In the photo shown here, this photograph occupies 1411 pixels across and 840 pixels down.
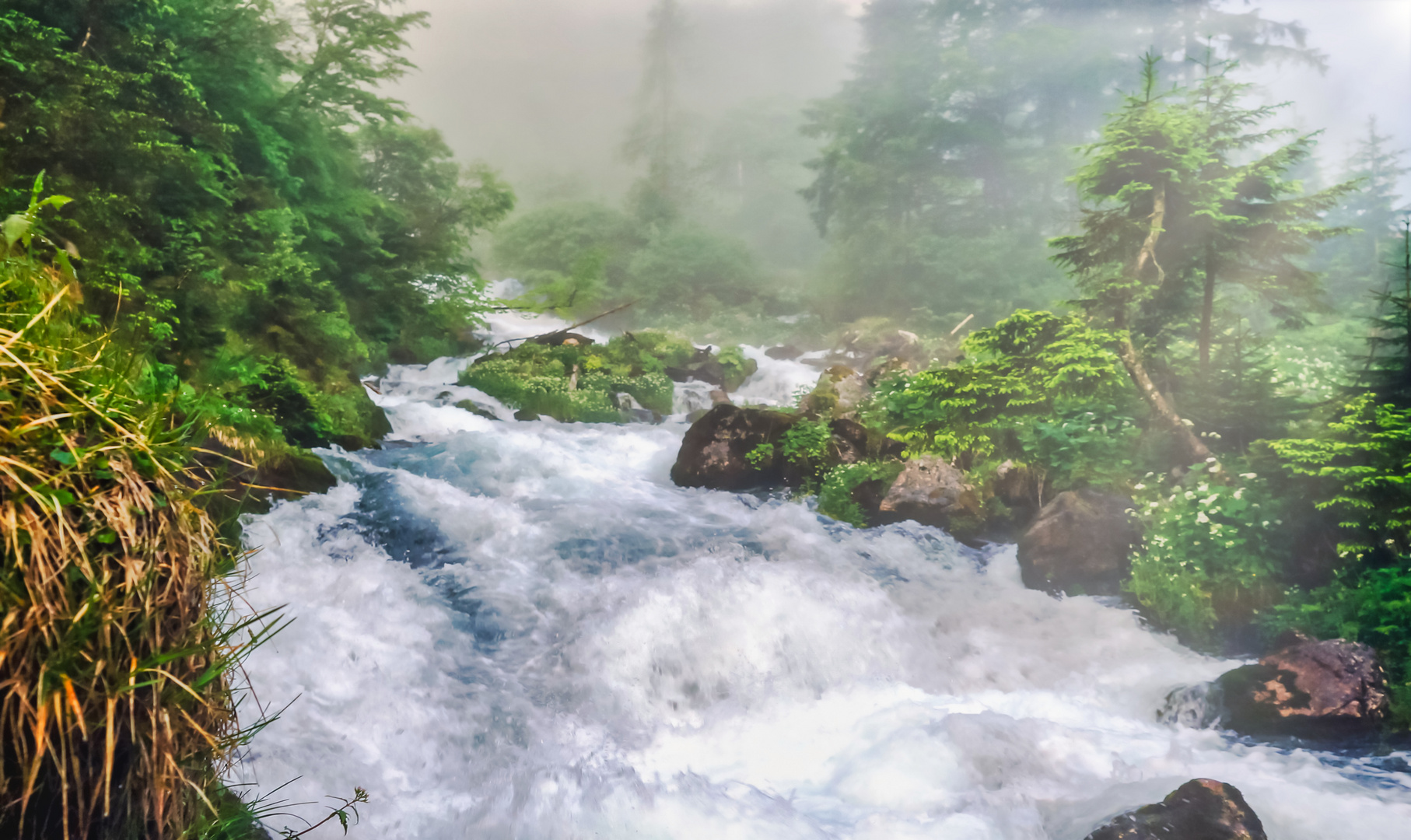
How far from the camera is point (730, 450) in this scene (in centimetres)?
963

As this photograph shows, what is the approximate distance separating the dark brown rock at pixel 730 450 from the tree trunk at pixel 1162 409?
4.39 meters

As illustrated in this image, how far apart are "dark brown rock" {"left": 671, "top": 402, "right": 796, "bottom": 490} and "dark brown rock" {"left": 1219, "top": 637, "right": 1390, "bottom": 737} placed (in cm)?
572

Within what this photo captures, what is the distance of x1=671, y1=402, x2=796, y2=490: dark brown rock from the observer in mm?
9461

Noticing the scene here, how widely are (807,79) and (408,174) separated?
1119 inches

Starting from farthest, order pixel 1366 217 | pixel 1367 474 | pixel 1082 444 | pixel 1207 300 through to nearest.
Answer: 1. pixel 1366 217
2. pixel 1207 300
3. pixel 1082 444
4. pixel 1367 474

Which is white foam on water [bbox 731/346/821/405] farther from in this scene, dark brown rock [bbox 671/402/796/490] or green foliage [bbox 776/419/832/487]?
green foliage [bbox 776/419/832/487]

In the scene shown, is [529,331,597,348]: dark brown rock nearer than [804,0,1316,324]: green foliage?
Yes

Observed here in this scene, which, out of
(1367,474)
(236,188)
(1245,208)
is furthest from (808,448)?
(236,188)

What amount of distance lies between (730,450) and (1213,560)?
5753 mm

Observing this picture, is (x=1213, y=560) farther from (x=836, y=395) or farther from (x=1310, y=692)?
(x=836, y=395)

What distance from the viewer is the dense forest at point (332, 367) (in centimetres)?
153

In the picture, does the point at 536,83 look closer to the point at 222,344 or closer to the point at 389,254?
the point at 389,254

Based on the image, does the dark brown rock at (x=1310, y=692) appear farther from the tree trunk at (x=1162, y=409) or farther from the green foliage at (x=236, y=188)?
the green foliage at (x=236, y=188)

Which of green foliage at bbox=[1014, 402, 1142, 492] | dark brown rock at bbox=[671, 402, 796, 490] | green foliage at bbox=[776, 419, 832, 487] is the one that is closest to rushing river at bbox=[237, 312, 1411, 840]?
green foliage at bbox=[1014, 402, 1142, 492]
